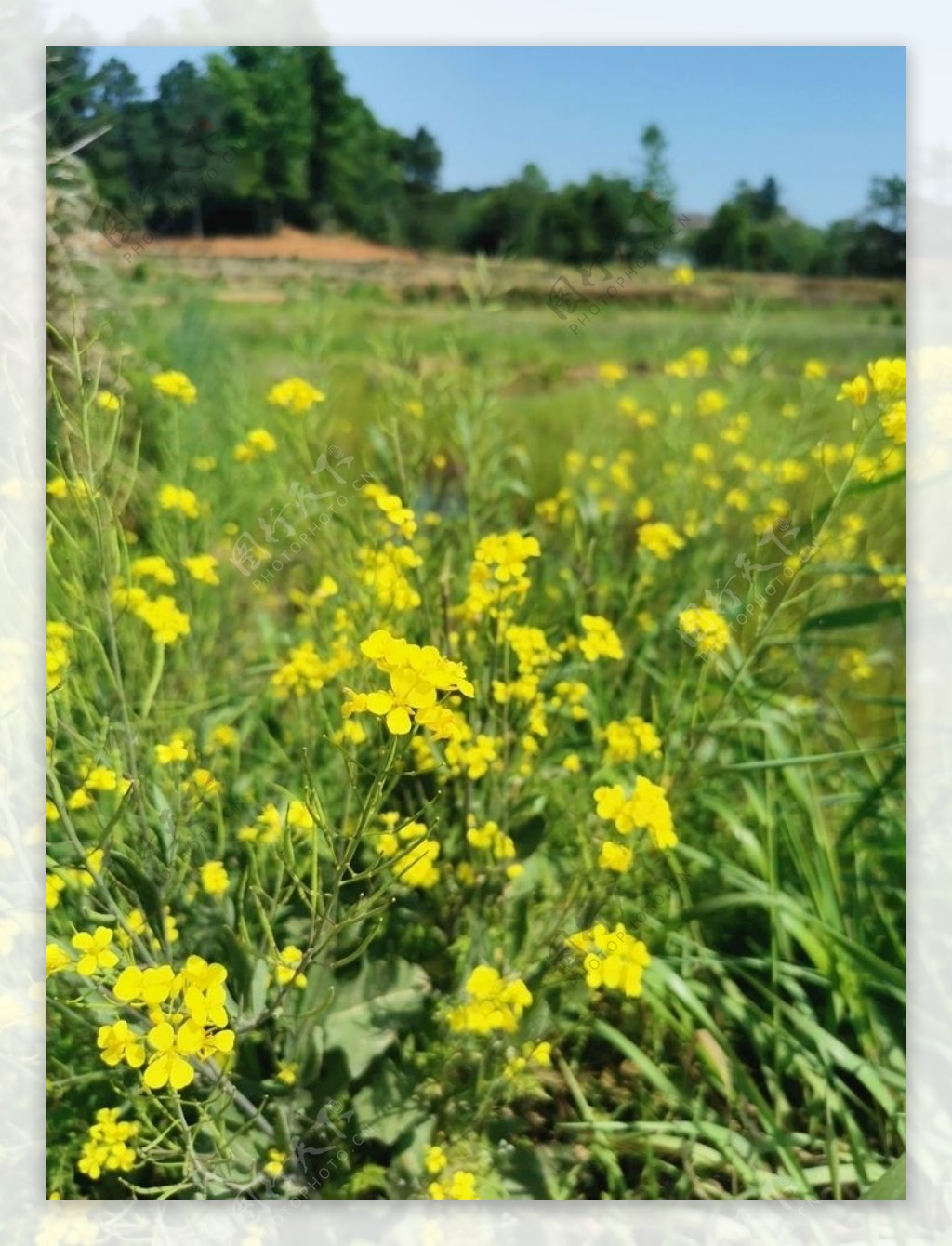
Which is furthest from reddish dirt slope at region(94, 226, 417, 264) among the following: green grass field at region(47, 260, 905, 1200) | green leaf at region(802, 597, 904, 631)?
green leaf at region(802, 597, 904, 631)

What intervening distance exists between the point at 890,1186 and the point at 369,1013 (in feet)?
2.03

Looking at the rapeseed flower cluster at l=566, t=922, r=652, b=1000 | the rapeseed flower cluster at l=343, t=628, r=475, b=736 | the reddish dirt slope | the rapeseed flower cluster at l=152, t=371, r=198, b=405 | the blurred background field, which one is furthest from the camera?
the reddish dirt slope

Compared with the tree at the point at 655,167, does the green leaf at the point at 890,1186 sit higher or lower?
lower

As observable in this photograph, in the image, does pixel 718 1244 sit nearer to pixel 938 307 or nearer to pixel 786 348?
pixel 938 307

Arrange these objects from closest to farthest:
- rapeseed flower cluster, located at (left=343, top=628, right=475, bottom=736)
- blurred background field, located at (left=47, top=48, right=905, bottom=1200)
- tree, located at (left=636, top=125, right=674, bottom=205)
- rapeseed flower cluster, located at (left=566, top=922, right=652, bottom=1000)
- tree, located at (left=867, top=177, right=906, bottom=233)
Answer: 1. rapeseed flower cluster, located at (left=343, top=628, right=475, bottom=736)
2. rapeseed flower cluster, located at (left=566, top=922, right=652, bottom=1000)
3. blurred background field, located at (left=47, top=48, right=905, bottom=1200)
4. tree, located at (left=867, top=177, right=906, bottom=233)
5. tree, located at (left=636, top=125, right=674, bottom=205)

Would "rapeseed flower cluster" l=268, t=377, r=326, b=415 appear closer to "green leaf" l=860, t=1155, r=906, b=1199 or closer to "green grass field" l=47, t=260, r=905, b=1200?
"green grass field" l=47, t=260, r=905, b=1200

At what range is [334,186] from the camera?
1832 mm

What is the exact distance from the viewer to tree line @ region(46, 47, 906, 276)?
1.39 metres

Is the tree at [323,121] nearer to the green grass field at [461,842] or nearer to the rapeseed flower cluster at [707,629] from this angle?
the green grass field at [461,842]

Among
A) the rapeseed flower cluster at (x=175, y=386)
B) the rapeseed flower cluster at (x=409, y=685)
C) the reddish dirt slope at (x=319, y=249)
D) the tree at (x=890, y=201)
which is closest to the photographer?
the rapeseed flower cluster at (x=409, y=685)

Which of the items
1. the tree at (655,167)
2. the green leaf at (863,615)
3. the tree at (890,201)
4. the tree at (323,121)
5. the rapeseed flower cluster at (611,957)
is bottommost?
the rapeseed flower cluster at (611,957)

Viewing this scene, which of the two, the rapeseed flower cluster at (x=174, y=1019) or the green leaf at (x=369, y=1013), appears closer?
the rapeseed flower cluster at (x=174, y=1019)

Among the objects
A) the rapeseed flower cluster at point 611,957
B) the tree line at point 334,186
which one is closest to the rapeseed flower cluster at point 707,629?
the rapeseed flower cluster at point 611,957

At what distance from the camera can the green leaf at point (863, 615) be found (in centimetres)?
121
